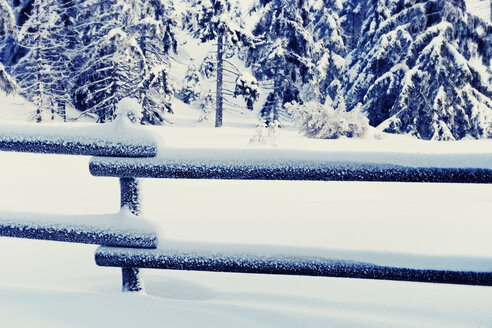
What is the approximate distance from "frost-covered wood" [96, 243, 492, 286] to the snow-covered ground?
206mm

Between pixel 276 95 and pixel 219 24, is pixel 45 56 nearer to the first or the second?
pixel 219 24

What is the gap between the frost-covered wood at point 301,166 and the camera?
2094mm

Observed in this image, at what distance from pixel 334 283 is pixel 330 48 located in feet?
97.7

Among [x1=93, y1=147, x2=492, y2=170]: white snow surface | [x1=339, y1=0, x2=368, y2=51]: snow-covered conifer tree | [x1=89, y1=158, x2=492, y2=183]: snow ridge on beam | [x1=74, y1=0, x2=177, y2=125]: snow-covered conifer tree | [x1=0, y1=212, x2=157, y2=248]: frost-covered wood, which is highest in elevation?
[x1=339, y1=0, x2=368, y2=51]: snow-covered conifer tree

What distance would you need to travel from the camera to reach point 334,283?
300cm

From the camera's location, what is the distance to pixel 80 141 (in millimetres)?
2389

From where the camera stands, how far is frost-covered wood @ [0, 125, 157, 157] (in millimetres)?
2355

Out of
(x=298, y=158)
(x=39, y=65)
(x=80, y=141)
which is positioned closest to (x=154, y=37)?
(x=39, y=65)

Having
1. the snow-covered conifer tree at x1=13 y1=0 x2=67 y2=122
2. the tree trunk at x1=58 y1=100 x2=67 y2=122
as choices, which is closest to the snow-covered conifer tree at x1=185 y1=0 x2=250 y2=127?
the snow-covered conifer tree at x1=13 y1=0 x2=67 y2=122

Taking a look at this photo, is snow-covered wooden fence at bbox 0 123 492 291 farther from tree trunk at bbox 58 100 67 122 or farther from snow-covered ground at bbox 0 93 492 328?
tree trunk at bbox 58 100 67 122

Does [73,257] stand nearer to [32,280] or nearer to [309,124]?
[32,280]

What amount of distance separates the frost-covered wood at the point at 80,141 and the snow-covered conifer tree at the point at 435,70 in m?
18.8

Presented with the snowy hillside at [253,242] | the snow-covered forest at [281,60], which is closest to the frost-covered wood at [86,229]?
the snowy hillside at [253,242]

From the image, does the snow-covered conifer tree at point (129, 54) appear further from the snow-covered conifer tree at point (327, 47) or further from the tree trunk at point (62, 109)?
the snow-covered conifer tree at point (327, 47)
